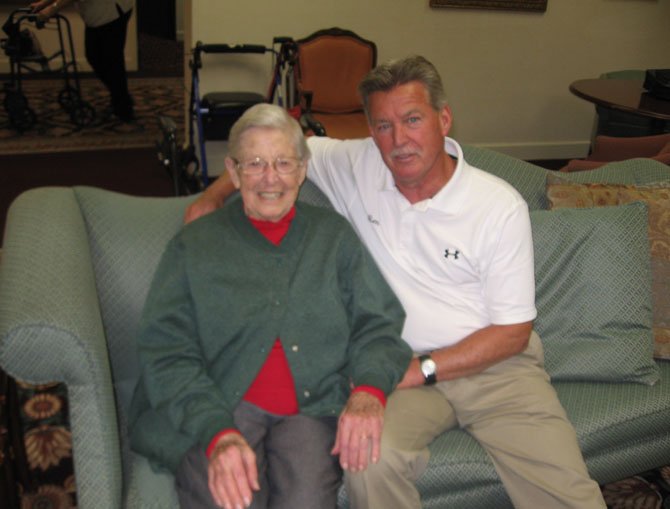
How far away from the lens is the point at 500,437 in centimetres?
162

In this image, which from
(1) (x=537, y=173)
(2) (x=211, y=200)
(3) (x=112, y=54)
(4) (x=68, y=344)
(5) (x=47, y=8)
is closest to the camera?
(4) (x=68, y=344)

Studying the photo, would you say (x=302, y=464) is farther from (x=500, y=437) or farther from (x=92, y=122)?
(x=92, y=122)

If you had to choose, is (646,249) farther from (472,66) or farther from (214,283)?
(472,66)

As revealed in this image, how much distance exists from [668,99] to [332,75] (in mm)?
1869

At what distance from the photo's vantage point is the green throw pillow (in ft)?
6.45

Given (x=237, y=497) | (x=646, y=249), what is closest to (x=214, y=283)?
(x=237, y=497)

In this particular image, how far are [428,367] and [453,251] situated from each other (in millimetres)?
287

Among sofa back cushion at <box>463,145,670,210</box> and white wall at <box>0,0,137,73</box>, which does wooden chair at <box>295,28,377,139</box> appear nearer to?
sofa back cushion at <box>463,145,670,210</box>

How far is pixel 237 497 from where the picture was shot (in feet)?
4.25

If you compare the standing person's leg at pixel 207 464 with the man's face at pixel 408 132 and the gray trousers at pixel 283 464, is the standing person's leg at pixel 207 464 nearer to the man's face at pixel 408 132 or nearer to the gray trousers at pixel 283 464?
the gray trousers at pixel 283 464

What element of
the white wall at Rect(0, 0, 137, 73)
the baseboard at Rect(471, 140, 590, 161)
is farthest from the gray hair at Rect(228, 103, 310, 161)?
Result: the white wall at Rect(0, 0, 137, 73)

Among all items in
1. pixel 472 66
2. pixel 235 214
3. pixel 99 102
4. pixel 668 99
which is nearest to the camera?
pixel 235 214

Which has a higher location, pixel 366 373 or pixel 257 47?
pixel 257 47

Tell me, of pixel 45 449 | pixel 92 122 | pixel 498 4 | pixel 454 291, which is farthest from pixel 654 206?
pixel 92 122
